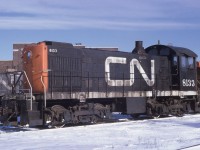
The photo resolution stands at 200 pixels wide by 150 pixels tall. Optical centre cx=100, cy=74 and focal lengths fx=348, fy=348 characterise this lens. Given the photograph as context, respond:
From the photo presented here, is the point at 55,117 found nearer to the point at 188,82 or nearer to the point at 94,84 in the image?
the point at 94,84

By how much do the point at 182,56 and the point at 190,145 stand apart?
36.9 feet

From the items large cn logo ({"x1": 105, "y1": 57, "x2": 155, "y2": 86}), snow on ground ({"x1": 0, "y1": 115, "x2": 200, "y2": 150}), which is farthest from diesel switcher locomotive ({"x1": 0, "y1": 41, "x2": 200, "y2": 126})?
snow on ground ({"x1": 0, "y1": 115, "x2": 200, "y2": 150})

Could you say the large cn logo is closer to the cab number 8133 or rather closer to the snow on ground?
the cab number 8133

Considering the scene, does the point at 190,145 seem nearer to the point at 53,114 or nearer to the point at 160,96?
the point at 53,114

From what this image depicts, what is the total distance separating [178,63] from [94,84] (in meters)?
6.08

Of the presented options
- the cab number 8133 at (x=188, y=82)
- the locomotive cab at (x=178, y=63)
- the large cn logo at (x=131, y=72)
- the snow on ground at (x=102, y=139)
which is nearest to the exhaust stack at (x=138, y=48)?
the large cn logo at (x=131, y=72)

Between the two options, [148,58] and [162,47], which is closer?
[148,58]

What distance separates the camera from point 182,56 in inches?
771

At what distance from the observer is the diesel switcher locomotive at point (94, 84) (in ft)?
43.3

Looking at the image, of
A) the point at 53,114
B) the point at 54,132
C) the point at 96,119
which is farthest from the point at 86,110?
the point at 54,132

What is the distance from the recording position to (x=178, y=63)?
763 inches

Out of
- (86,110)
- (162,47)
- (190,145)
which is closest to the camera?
(190,145)

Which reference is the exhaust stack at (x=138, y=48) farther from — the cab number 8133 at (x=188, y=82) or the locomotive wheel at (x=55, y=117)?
the locomotive wheel at (x=55, y=117)

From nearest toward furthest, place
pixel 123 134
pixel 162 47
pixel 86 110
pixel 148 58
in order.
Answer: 1. pixel 123 134
2. pixel 86 110
3. pixel 148 58
4. pixel 162 47
